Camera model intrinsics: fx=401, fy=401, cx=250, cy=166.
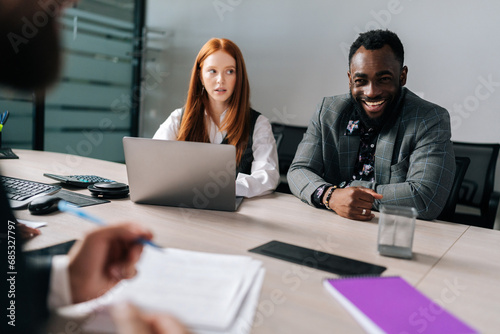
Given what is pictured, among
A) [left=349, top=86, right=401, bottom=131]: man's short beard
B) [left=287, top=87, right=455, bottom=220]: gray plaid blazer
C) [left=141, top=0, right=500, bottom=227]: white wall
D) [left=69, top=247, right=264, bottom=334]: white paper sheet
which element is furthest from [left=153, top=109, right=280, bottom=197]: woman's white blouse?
[left=141, top=0, right=500, bottom=227]: white wall

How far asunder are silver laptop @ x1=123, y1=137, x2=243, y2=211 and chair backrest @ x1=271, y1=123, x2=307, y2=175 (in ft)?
4.93

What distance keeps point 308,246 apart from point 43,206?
26.8 inches

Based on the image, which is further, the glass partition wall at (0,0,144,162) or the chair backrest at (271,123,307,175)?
the glass partition wall at (0,0,144,162)

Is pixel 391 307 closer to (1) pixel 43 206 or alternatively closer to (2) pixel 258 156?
(1) pixel 43 206

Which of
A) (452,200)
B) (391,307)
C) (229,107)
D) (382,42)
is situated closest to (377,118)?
(382,42)

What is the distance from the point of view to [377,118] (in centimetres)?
164

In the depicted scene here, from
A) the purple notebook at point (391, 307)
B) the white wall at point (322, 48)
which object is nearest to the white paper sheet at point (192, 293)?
the purple notebook at point (391, 307)

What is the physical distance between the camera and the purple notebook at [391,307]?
0.58 m

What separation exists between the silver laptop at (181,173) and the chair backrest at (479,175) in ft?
4.94

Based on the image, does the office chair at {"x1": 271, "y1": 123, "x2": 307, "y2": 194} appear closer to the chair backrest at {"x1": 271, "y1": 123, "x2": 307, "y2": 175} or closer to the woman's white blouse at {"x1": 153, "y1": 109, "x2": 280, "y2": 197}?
the chair backrest at {"x1": 271, "y1": 123, "x2": 307, "y2": 175}

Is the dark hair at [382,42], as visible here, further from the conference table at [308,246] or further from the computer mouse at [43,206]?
the computer mouse at [43,206]

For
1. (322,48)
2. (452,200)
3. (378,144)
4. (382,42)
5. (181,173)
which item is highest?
(322,48)

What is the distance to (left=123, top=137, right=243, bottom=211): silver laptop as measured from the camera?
1.12 m

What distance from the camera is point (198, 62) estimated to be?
6.56 ft
